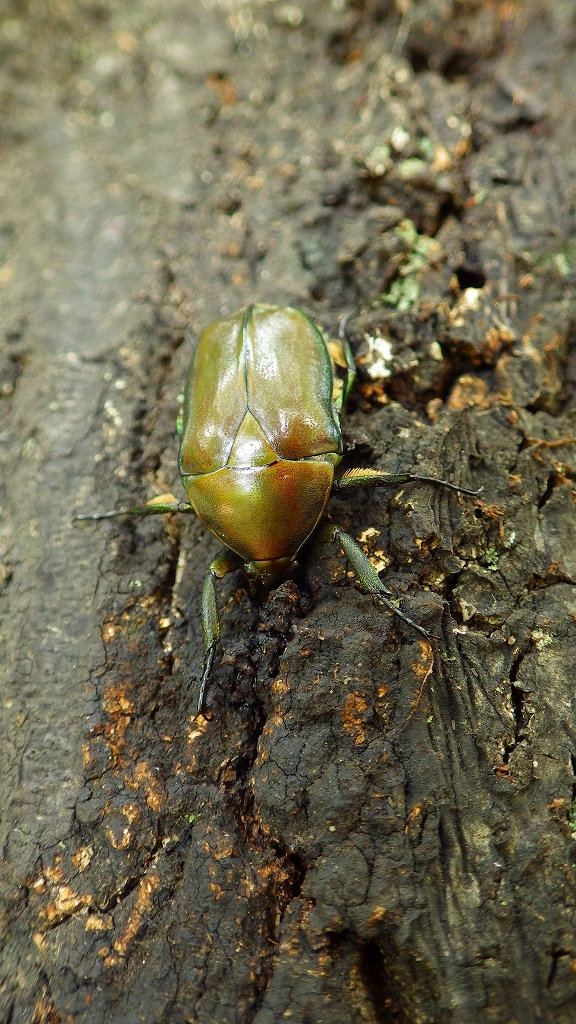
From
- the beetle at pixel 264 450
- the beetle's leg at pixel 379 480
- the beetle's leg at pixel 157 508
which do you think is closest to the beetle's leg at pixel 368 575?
the beetle at pixel 264 450

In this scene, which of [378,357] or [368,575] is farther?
[378,357]

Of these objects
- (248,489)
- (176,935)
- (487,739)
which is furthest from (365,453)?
(176,935)

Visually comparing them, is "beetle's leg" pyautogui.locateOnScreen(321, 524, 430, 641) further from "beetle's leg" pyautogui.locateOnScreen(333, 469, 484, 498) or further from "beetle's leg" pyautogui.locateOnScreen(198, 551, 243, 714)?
"beetle's leg" pyautogui.locateOnScreen(198, 551, 243, 714)

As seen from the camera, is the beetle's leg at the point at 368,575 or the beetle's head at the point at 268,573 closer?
the beetle's leg at the point at 368,575

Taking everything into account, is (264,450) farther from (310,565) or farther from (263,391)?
(310,565)

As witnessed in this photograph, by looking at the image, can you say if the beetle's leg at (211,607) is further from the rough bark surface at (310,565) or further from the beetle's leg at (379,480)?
the beetle's leg at (379,480)

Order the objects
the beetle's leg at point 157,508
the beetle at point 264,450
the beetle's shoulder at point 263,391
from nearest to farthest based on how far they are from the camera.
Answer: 1. the beetle at point 264,450
2. the beetle's shoulder at point 263,391
3. the beetle's leg at point 157,508

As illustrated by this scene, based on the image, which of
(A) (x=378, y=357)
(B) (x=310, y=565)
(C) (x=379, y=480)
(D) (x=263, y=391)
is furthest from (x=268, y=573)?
(A) (x=378, y=357)

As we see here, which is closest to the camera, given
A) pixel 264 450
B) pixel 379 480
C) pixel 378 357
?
pixel 379 480
